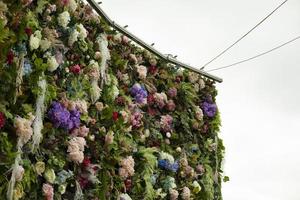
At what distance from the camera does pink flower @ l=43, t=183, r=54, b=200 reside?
148 inches

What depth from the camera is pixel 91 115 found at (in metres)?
4.34

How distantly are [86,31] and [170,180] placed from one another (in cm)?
148

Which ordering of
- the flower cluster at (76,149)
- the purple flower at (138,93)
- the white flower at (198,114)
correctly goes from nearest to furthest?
the flower cluster at (76,149), the purple flower at (138,93), the white flower at (198,114)

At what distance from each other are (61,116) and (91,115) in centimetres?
44

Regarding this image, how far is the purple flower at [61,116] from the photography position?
3902mm

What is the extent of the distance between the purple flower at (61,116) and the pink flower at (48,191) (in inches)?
14.9

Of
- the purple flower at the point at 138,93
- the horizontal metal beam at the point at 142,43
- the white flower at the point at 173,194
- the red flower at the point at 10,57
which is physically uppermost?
the horizontal metal beam at the point at 142,43

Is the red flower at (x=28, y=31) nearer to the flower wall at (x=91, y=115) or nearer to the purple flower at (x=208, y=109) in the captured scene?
the flower wall at (x=91, y=115)

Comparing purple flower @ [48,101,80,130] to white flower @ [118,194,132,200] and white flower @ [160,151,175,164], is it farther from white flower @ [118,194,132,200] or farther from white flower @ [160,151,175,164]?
white flower @ [160,151,175,164]

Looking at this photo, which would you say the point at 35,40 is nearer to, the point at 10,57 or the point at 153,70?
the point at 10,57

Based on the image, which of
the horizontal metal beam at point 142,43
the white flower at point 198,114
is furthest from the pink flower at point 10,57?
the white flower at point 198,114

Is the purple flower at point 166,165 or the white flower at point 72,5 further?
the purple flower at point 166,165

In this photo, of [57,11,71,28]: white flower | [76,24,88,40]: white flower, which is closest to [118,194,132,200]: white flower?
[76,24,88,40]: white flower

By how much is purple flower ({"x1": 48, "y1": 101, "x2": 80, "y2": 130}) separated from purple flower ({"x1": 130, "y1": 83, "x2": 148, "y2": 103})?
0.94m
